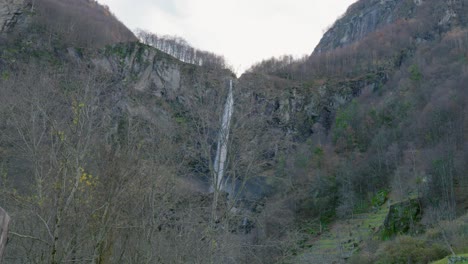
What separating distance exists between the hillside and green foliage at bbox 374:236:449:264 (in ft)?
0.25

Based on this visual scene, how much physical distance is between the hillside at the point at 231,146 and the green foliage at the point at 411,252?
8cm

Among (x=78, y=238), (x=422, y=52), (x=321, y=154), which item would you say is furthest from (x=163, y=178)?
(x=422, y=52)

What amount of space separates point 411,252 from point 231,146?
1280 centimetres

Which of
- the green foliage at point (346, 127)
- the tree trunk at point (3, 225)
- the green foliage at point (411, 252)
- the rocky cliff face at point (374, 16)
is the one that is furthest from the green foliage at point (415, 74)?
the tree trunk at point (3, 225)

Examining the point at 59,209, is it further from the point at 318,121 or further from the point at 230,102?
the point at 318,121

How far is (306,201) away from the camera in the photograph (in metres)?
44.3

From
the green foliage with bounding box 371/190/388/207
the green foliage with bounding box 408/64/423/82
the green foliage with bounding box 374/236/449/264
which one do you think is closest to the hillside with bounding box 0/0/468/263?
the green foliage with bounding box 374/236/449/264

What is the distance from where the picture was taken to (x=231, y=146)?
975cm

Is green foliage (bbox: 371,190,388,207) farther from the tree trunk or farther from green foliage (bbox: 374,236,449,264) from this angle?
the tree trunk

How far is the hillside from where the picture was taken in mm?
7621

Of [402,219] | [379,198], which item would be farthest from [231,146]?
[379,198]

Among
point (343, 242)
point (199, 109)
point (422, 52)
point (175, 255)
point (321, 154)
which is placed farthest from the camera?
point (422, 52)

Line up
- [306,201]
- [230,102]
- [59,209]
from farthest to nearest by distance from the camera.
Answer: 1. [306,201]
2. [230,102]
3. [59,209]

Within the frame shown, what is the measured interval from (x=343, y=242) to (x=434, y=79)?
36.1 metres
